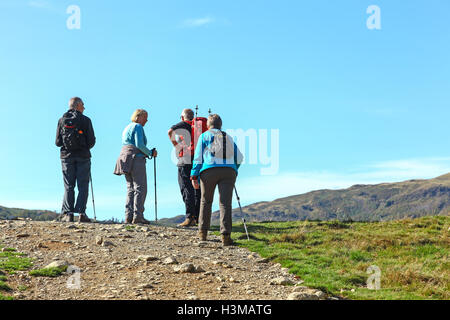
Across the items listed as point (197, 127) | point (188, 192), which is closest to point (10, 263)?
point (188, 192)

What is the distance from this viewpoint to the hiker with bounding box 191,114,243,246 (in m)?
13.0

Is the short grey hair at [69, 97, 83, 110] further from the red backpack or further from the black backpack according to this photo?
the red backpack

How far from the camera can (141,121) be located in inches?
626

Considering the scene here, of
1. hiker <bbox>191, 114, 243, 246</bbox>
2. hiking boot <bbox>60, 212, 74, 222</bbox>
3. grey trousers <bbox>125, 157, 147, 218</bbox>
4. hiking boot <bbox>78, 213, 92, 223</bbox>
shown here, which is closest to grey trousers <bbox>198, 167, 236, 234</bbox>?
hiker <bbox>191, 114, 243, 246</bbox>

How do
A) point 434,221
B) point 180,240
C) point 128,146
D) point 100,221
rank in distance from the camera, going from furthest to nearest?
point 434,221 → point 100,221 → point 128,146 → point 180,240

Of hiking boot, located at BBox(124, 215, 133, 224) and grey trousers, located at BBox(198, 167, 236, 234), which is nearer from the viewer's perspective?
grey trousers, located at BBox(198, 167, 236, 234)

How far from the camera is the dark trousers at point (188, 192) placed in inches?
655

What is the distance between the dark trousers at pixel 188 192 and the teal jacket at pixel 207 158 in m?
3.18

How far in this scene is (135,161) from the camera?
15.7 m

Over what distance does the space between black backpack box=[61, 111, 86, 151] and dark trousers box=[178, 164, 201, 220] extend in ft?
10.8

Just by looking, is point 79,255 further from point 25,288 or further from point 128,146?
point 128,146

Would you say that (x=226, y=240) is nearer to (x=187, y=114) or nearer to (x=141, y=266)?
(x=141, y=266)
